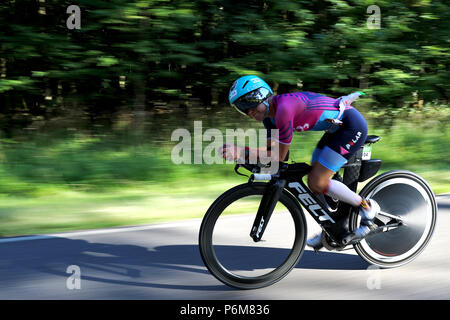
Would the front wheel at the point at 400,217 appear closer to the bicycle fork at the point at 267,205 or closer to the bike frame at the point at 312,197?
the bike frame at the point at 312,197

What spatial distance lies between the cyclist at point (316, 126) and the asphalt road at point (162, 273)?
39 cm

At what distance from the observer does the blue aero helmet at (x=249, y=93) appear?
3.78 metres

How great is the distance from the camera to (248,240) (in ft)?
14.8

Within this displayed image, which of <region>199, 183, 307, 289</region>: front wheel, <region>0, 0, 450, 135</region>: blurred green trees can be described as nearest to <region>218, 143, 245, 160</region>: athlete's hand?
<region>199, 183, 307, 289</region>: front wheel

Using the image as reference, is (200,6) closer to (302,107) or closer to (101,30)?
(101,30)

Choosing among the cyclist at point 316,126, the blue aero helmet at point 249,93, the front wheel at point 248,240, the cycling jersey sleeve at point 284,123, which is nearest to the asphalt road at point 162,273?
the front wheel at point 248,240

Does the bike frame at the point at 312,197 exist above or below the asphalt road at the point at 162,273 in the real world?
above

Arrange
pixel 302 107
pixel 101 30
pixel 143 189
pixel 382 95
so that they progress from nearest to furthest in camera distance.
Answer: pixel 302 107 < pixel 143 189 < pixel 101 30 < pixel 382 95

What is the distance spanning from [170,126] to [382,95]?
4.64 meters

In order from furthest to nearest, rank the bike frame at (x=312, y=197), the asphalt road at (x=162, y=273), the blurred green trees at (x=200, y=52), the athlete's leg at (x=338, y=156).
→ 1. the blurred green trees at (x=200, y=52)
2. the athlete's leg at (x=338, y=156)
3. the bike frame at (x=312, y=197)
4. the asphalt road at (x=162, y=273)

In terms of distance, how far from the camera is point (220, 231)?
395 centimetres

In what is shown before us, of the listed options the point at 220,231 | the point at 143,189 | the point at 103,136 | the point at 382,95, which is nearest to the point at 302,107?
the point at 220,231

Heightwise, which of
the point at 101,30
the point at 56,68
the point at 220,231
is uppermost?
the point at 101,30

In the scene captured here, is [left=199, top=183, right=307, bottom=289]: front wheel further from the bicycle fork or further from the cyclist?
the cyclist
